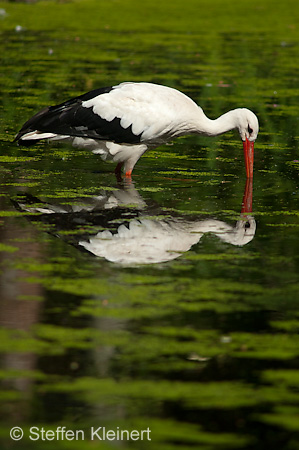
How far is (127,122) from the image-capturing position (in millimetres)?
9523

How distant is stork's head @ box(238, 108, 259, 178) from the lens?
9.80 metres

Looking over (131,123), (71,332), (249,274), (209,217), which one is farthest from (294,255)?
(131,123)

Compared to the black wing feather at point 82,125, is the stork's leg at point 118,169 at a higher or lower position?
lower

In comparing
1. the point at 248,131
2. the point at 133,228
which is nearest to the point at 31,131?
the point at 248,131

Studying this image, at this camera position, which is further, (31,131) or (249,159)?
(249,159)

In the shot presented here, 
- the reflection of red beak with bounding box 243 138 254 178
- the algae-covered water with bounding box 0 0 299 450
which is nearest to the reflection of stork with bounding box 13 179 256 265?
the algae-covered water with bounding box 0 0 299 450

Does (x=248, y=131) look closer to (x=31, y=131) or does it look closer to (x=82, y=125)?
(x=82, y=125)

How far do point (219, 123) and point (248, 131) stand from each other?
327 millimetres

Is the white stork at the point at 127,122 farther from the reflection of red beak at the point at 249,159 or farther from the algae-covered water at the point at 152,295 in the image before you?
the algae-covered water at the point at 152,295

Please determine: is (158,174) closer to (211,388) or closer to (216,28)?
(211,388)

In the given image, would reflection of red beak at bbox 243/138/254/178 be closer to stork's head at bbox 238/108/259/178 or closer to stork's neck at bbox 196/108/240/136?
stork's head at bbox 238/108/259/178

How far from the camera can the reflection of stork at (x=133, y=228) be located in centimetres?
687

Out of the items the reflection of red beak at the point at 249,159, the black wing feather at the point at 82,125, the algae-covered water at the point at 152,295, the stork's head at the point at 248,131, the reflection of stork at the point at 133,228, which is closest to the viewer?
the algae-covered water at the point at 152,295

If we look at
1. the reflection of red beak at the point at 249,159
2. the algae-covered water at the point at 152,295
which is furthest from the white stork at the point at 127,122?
the algae-covered water at the point at 152,295
